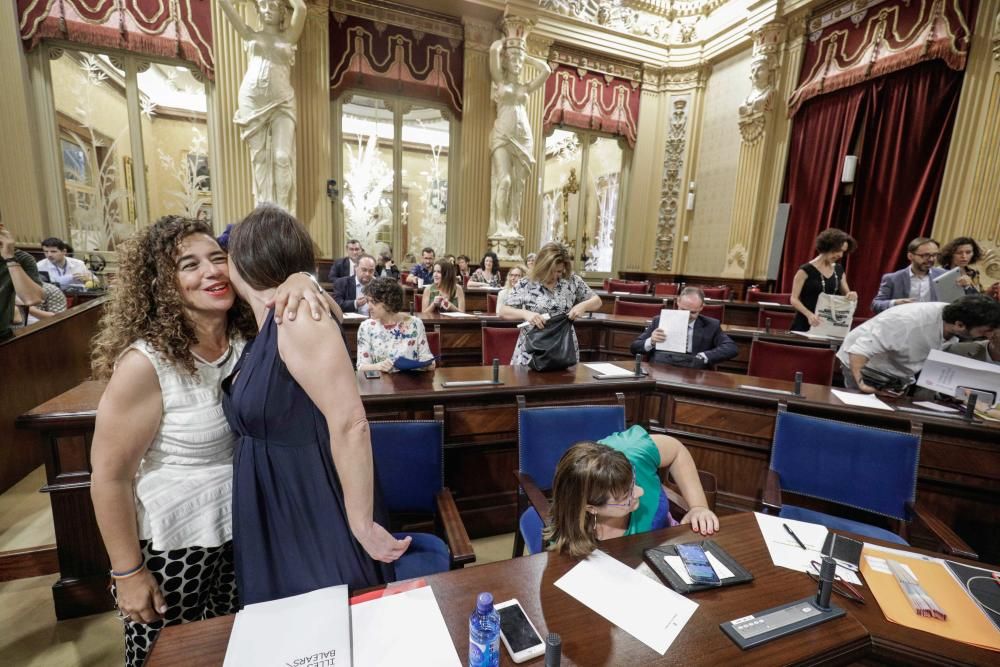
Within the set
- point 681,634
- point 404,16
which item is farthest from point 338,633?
point 404,16

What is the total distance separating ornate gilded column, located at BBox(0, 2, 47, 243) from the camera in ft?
17.5

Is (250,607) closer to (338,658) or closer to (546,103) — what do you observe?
(338,658)

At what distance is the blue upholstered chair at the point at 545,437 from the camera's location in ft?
6.41

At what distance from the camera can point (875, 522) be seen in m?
2.21

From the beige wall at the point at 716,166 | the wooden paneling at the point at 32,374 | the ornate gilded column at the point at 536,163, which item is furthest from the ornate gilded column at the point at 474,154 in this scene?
the wooden paneling at the point at 32,374

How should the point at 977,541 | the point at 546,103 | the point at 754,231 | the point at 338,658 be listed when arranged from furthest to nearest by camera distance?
the point at 546,103 → the point at 754,231 → the point at 977,541 → the point at 338,658

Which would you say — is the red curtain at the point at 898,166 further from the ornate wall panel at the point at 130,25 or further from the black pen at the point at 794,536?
the ornate wall panel at the point at 130,25

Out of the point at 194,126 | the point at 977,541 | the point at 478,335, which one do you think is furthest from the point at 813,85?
the point at 194,126

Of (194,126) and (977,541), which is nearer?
(977,541)

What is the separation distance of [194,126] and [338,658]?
7643 millimetres

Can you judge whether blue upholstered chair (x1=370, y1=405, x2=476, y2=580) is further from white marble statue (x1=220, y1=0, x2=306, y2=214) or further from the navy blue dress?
white marble statue (x1=220, y1=0, x2=306, y2=214)

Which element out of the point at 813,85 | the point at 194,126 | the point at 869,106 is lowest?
the point at 194,126

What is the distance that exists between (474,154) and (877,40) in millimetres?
5530

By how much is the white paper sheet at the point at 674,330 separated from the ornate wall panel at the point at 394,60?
608 cm
